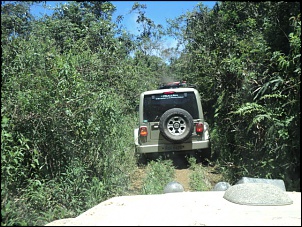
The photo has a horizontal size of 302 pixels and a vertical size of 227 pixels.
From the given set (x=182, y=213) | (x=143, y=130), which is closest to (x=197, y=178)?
(x=143, y=130)

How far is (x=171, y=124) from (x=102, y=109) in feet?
8.20

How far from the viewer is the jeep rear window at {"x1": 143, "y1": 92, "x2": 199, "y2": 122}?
30.3 feet

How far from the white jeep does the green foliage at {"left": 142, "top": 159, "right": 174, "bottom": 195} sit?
1.19ft

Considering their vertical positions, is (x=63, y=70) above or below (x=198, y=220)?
above

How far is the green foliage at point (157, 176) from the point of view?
7211mm

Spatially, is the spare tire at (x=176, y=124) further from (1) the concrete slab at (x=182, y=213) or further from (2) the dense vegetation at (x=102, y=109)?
(1) the concrete slab at (x=182, y=213)

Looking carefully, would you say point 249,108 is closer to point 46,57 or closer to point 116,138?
point 116,138

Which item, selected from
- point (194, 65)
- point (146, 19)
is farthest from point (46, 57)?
point (146, 19)

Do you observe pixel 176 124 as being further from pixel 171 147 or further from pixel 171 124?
pixel 171 147

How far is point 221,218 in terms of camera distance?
504 cm

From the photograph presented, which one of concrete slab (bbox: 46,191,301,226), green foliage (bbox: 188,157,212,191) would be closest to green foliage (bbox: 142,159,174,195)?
green foliage (bbox: 188,157,212,191)

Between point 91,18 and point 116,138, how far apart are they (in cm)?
678

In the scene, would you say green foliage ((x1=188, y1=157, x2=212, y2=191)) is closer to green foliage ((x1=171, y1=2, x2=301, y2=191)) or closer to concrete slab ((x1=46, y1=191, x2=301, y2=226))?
green foliage ((x1=171, y1=2, x2=301, y2=191))

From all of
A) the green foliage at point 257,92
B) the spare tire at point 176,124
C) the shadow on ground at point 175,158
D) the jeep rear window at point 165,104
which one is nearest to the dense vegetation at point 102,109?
the green foliage at point 257,92
